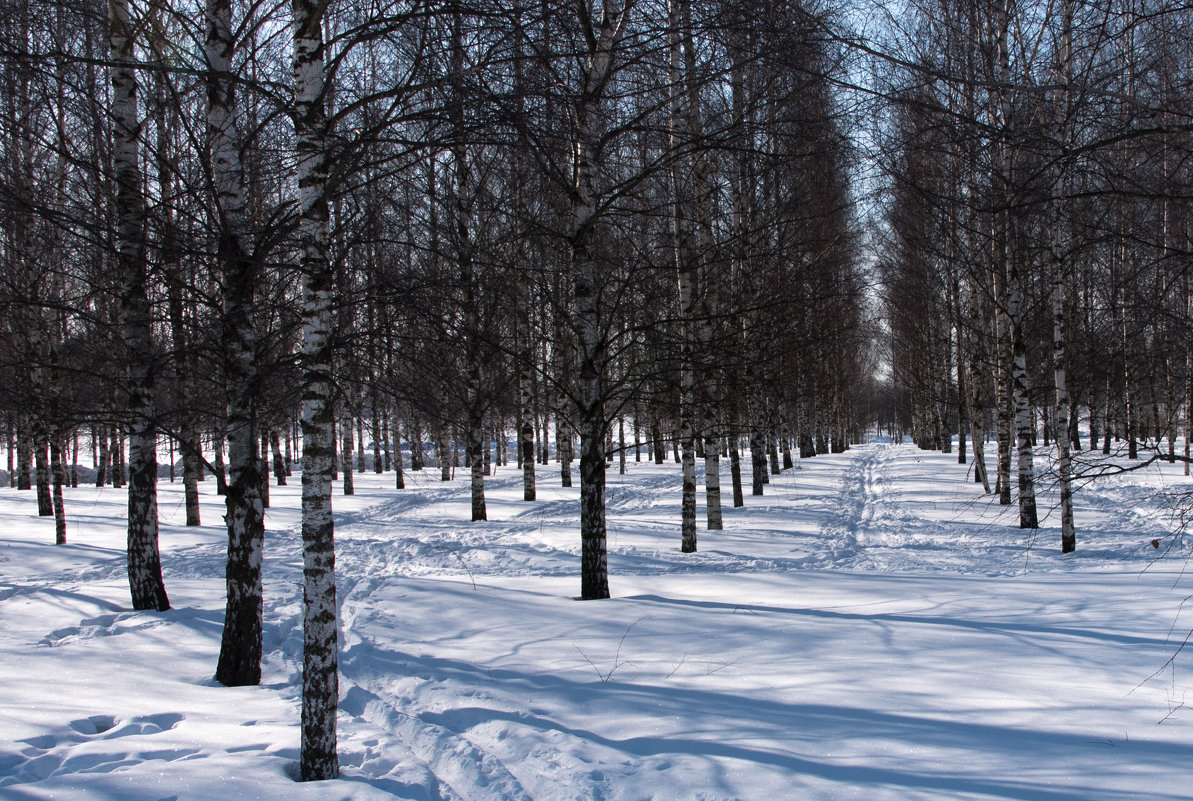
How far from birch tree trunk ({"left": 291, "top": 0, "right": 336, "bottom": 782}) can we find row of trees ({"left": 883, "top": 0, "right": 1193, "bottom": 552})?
3.40 meters

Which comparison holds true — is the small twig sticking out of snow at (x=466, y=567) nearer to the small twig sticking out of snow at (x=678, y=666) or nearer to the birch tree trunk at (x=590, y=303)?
the birch tree trunk at (x=590, y=303)

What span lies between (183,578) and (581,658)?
8.04 metres

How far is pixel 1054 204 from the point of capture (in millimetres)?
5602

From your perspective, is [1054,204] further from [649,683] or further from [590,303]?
[649,683]

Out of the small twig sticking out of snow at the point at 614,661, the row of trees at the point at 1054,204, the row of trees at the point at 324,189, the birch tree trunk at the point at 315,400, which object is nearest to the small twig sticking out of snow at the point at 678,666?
the small twig sticking out of snow at the point at 614,661

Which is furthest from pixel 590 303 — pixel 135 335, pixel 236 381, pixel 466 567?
pixel 466 567

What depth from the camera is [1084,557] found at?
446 inches

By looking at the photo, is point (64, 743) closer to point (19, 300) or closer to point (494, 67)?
point (19, 300)

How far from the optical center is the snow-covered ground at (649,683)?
4.00 m

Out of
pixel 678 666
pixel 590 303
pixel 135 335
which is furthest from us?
pixel 135 335

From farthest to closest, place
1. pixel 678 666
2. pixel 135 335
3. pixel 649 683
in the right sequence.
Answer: pixel 135 335 → pixel 678 666 → pixel 649 683

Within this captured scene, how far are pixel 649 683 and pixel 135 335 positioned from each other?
22.3 ft

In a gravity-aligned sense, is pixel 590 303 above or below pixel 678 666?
above

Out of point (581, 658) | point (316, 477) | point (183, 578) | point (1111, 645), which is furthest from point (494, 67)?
point (183, 578)
